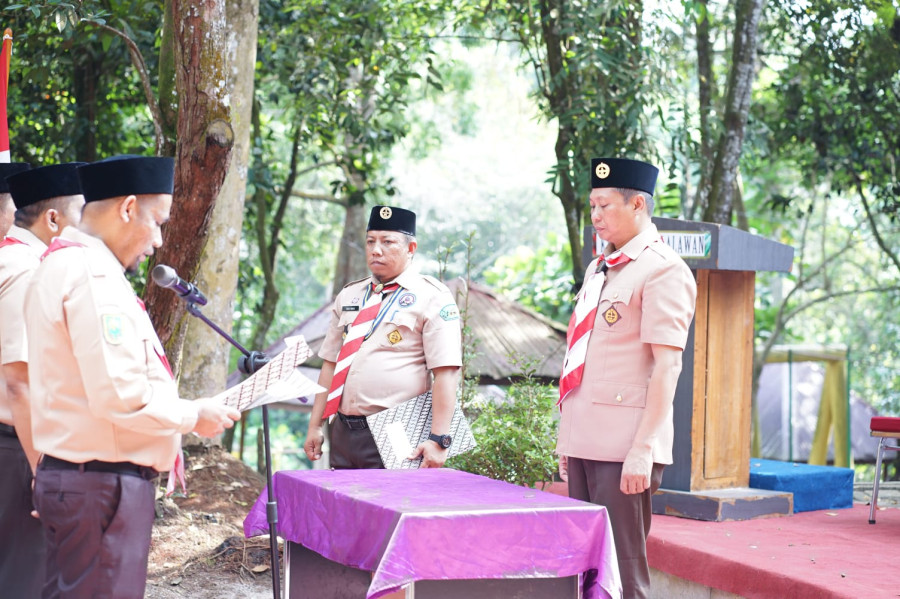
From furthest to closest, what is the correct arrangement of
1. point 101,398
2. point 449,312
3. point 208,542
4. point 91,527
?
point 208,542, point 449,312, point 91,527, point 101,398

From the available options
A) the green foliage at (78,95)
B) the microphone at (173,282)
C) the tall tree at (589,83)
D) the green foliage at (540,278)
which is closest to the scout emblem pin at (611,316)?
the microphone at (173,282)

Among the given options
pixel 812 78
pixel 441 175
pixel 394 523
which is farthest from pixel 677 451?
pixel 441 175

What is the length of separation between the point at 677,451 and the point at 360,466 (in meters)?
2.39

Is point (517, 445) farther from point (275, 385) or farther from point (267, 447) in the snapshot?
point (275, 385)

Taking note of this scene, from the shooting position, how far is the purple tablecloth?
2.90 metres

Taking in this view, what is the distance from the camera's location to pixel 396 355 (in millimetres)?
4562

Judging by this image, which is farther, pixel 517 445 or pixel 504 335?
pixel 504 335

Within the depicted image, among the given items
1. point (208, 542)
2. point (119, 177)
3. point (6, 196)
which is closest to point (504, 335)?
point (208, 542)

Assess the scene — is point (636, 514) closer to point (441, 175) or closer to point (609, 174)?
point (609, 174)

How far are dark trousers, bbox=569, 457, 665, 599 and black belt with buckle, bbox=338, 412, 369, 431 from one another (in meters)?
1.31

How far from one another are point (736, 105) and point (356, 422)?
5819 millimetres

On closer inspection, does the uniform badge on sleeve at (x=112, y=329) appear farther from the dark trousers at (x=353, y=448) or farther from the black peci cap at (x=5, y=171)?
the dark trousers at (x=353, y=448)

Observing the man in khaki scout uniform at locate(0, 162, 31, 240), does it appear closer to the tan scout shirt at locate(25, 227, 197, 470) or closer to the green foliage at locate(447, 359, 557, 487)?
the tan scout shirt at locate(25, 227, 197, 470)

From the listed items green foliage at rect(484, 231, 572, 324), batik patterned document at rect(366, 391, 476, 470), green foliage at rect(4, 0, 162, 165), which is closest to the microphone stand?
batik patterned document at rect(366, 391, 476, 470)
